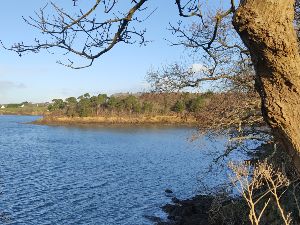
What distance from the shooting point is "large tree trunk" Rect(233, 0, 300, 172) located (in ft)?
7.83

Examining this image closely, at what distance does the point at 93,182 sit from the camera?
30938mm

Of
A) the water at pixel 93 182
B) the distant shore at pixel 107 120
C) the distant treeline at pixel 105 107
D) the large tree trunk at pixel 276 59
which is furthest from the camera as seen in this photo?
the distant treeline at pixel 105 107

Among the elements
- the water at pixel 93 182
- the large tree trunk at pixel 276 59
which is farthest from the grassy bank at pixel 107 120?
the large tree trunk at pixel 276 59

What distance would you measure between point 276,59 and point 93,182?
29.5 metres

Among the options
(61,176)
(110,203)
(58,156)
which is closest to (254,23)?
(110,203)

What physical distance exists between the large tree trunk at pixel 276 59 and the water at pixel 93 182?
12.0 metres

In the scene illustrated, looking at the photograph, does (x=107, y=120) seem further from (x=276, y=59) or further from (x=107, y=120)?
(x=276, y=59)

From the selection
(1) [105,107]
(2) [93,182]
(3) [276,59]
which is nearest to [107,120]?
(1) [105,107]

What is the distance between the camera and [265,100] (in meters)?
2.68

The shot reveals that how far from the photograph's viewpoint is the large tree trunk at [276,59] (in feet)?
7.83

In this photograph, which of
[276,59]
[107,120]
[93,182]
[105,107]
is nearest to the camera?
[276,59]

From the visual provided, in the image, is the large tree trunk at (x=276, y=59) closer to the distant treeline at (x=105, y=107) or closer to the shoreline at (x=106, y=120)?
the shoreline at (x=106, y=120)

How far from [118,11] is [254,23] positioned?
2.37 meters

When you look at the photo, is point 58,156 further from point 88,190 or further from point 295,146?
point 295,146
